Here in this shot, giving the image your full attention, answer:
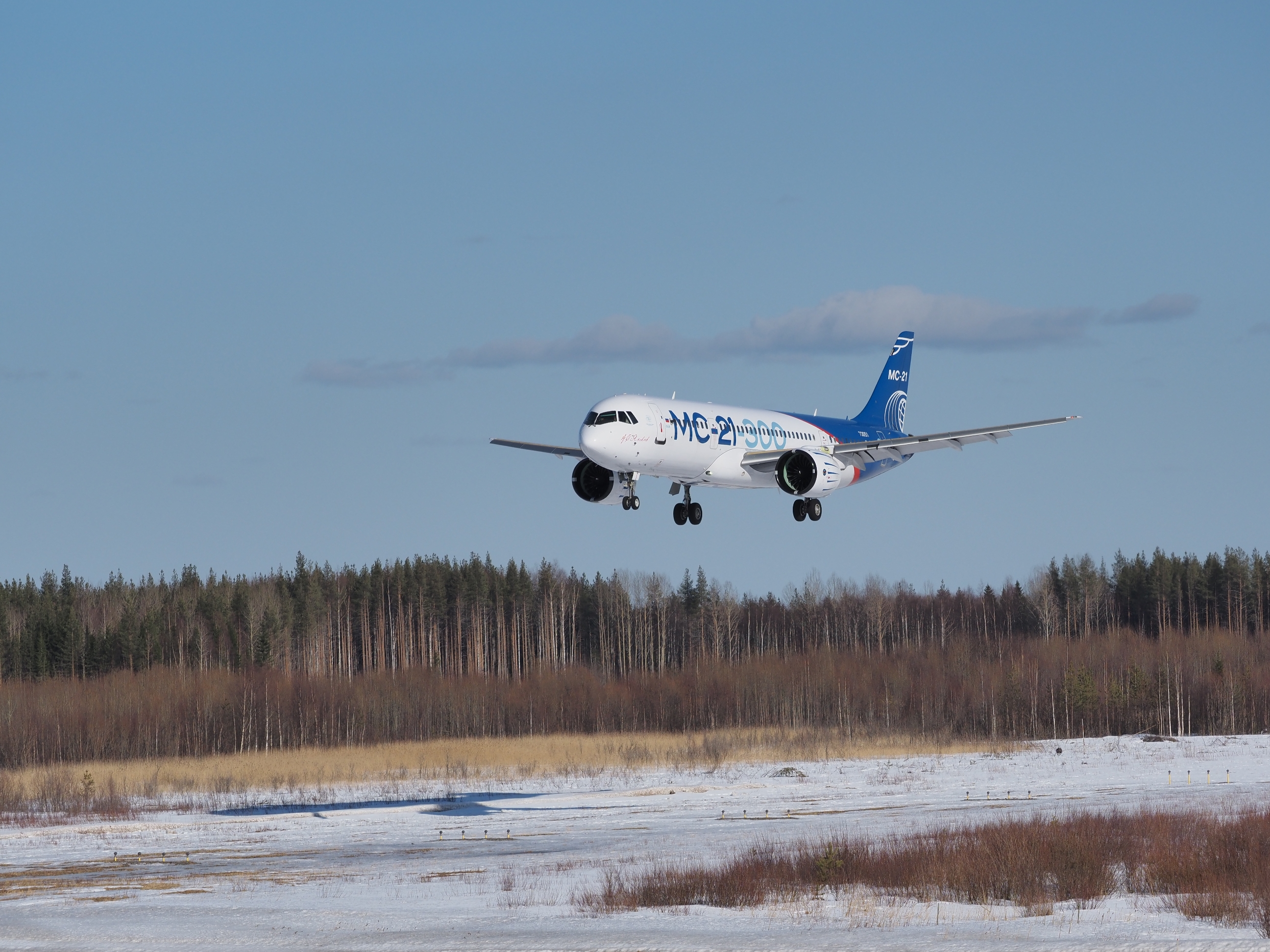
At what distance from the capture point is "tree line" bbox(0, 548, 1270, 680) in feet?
469

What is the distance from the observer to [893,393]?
247 ft

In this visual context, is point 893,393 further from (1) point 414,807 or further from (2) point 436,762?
(2) point 436,762

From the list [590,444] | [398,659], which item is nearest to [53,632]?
[398,659]

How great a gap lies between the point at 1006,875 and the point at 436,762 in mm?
66031

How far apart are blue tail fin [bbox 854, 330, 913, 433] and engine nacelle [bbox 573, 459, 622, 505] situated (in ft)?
71.9

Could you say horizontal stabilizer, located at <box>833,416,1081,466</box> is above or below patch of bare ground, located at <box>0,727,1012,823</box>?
above

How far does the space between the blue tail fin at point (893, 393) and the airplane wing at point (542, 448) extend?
21.8 m

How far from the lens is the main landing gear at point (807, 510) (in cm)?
5634

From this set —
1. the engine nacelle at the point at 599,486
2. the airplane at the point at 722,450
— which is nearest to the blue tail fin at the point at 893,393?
the airplane at the point at 722,450

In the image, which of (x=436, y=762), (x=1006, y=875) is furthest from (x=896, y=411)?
(x=436, y=762)

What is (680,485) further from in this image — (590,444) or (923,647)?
(923,647)

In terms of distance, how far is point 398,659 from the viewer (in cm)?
16012

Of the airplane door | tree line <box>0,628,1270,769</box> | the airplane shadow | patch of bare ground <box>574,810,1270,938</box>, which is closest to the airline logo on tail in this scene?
the airplane shadow

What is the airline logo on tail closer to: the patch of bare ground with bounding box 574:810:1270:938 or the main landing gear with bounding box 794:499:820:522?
the main landing gear with bounding box 794:499:820:522
